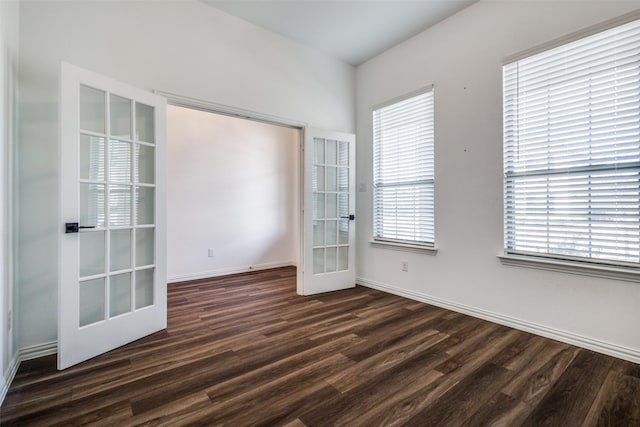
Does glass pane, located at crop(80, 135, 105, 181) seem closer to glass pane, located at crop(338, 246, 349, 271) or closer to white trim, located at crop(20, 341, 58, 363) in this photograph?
white trim, located at crop(20, 341, 58, 363)

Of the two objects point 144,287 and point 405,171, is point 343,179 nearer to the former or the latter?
point 405,171

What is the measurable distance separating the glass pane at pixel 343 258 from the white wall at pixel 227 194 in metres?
1.37

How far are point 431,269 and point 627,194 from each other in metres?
1.67

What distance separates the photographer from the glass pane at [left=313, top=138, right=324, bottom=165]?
360 centimetres

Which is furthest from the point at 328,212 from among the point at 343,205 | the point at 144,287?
the point at 144,287

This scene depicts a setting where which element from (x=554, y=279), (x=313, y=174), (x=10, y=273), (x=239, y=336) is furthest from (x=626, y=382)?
(x=10, y=273)

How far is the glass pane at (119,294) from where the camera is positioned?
7.20ft


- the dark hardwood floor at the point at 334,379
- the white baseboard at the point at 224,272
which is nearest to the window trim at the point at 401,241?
the dark hardwood floor at the point at 334,379

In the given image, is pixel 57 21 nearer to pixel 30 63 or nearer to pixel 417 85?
pixel 30 63

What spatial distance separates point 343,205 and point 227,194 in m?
2.03

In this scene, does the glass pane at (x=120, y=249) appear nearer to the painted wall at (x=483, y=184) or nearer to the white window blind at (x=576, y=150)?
the painted wall at (x=483, y=184)

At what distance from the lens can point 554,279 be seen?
7.72ft

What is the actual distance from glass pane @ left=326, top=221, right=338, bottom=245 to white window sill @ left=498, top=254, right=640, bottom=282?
1824 millimetres

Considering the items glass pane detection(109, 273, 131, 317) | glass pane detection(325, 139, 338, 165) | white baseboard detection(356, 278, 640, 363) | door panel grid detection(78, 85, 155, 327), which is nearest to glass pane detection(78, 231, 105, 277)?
door panel grid detection(78, 85, 155, 327)
